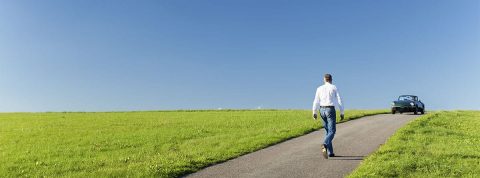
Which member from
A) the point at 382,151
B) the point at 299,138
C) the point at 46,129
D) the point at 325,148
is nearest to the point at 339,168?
the point at 325,148

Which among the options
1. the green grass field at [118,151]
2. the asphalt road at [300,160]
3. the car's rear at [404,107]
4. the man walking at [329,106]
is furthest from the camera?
the car's rear at [404,107]

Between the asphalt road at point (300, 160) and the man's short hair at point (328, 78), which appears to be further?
the man's short hair at point (328, 78)

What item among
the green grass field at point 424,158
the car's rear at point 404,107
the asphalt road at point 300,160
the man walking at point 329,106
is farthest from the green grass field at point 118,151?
the car's rear at point 404,107

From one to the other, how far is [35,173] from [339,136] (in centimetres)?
1429

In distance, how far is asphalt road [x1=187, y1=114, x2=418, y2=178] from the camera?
1576 centimetres

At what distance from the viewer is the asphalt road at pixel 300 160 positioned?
15.8 m

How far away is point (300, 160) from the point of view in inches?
709

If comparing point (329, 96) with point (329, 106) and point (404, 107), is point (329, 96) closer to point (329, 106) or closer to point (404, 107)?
point (329, 106)

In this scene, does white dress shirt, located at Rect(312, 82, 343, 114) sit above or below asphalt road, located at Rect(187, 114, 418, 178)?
above

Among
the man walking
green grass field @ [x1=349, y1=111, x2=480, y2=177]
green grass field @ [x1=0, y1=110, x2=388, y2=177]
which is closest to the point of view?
green grass field @ [x1=349, y1=111, x2=480, y2=177]

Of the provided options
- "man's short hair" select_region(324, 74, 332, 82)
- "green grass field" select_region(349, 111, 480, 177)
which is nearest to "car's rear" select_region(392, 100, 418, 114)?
"green grass field" select_region(349, 111, 480, 177)

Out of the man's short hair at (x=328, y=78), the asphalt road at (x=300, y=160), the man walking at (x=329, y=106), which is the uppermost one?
the man's short hair at (x=328, y=78)

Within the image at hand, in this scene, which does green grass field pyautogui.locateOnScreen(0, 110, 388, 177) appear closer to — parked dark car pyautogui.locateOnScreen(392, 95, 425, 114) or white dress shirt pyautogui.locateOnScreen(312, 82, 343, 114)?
white dress shirt pyautogui.locateOnScreen(312, 82, 343, 114)

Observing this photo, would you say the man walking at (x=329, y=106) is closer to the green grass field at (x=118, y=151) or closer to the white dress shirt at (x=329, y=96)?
the white dress shirt at (x=329, y=96)
